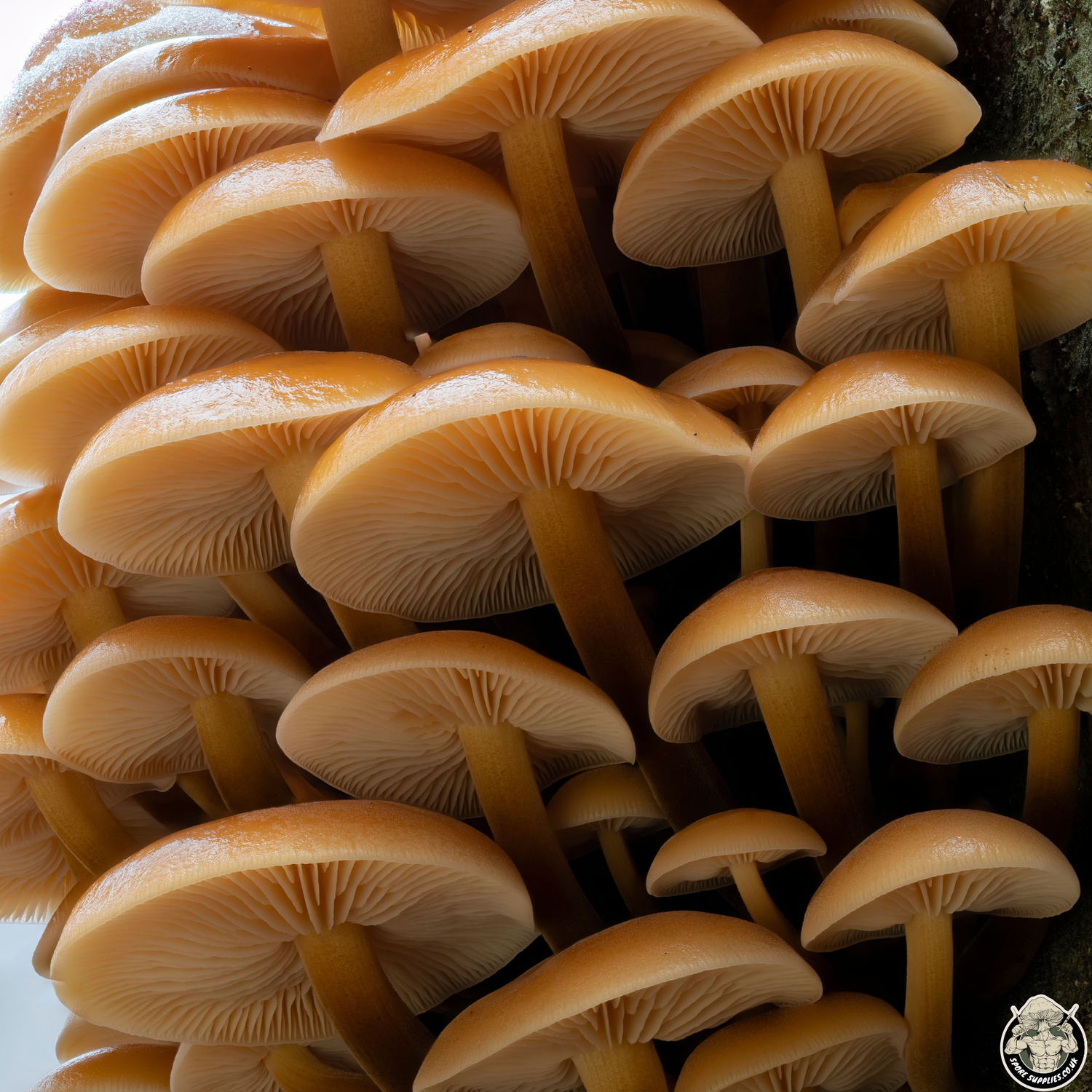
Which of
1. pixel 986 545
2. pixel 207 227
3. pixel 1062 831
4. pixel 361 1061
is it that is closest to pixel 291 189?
pixel 207 227

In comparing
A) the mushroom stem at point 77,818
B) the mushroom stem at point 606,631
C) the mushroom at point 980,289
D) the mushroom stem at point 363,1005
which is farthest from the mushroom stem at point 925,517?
the mushroom stem at point 77,818

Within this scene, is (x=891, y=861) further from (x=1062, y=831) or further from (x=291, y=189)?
(x=291, y=189)

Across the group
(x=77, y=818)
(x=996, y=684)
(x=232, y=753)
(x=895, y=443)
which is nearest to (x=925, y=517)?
(x=895, y=443)

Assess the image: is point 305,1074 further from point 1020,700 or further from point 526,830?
point 1020,700

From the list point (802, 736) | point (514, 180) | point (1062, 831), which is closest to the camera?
point (1062, 831)

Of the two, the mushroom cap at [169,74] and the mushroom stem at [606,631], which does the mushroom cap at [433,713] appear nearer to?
the mushroom stem at [606,631]

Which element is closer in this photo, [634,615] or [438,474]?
[438,474]
